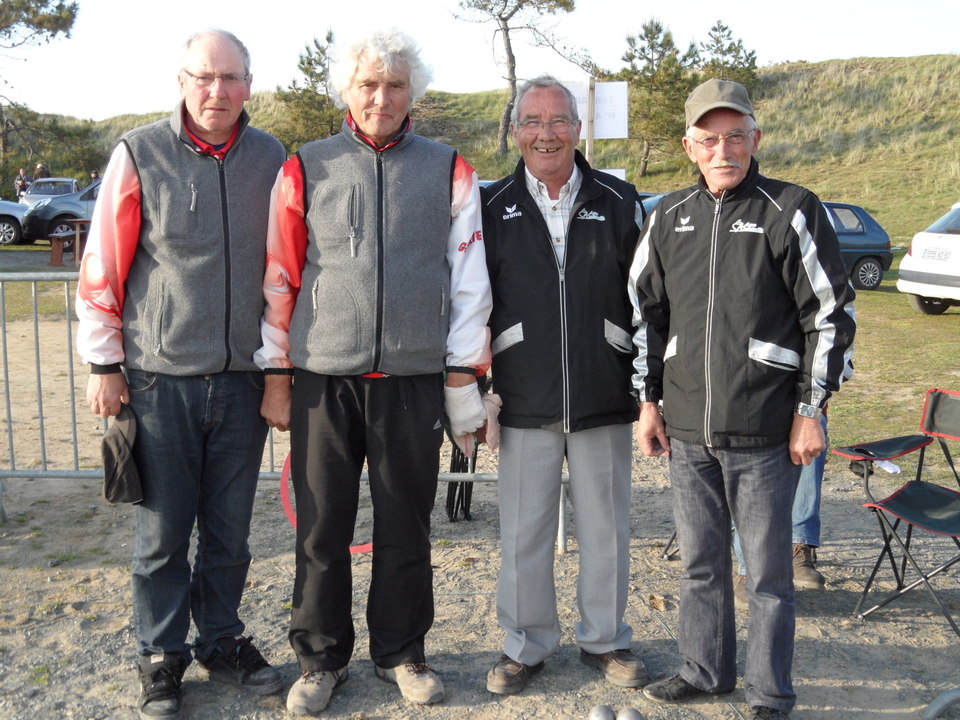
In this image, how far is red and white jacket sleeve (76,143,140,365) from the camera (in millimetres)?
2955

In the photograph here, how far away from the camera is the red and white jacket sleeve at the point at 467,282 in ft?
10.1

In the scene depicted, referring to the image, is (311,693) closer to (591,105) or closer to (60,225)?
(591,105)

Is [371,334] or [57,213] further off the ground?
[57,213]

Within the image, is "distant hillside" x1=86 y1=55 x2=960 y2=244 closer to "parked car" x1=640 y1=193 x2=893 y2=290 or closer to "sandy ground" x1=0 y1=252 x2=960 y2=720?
"parked car" x1=640 y1=193 x2=893 y2=290

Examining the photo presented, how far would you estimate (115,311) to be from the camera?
119 inches

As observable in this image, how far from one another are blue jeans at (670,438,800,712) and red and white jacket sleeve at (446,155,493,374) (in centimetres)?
78

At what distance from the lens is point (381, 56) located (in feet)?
9.53

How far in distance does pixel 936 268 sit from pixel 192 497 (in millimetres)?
11809

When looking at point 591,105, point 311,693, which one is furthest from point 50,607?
point 591,105

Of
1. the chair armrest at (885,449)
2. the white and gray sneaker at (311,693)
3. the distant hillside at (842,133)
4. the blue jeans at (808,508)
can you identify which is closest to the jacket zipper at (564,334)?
the white and gray sneaker at (311,693)

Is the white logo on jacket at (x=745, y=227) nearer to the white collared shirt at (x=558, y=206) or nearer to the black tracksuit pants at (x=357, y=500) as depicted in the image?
the white collared shirt at (x=558, y=206)

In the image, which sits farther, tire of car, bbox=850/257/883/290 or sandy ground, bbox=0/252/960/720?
tire of car, bbox=850/257/883/290

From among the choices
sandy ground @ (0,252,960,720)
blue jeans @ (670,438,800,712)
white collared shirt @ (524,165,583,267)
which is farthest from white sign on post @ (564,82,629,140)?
blue jeans @ (670,438,800,712)

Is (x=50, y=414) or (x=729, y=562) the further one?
(x=50, y=414)
